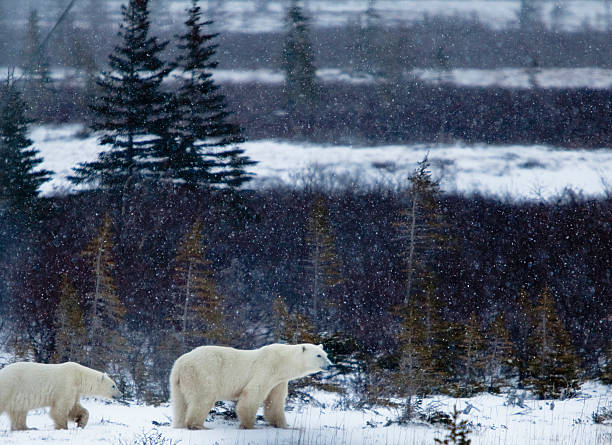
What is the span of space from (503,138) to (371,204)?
14.7m

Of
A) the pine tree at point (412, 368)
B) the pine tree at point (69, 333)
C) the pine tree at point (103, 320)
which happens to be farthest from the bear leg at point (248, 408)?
the pine tree at point (69, 333)

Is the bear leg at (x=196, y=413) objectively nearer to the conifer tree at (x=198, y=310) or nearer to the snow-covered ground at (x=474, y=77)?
the conifer tree at (x=198, y=310)

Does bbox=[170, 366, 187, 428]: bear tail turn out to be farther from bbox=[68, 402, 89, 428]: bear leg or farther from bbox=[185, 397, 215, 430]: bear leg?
bbox=[68, 402, 89, 428]: bear leg

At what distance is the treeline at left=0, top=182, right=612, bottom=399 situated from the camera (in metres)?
15.6

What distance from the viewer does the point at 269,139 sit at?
3884cm

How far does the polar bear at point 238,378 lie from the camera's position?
6680mm

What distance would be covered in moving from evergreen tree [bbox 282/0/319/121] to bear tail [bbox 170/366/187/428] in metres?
37.1

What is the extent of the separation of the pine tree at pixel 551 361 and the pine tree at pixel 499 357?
62 centimetres

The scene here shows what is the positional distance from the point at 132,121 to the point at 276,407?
23535 mm

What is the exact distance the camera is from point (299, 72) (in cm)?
4453

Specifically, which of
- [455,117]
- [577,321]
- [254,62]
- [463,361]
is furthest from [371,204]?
[254,62]

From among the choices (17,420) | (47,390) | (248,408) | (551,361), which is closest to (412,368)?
(551,361)

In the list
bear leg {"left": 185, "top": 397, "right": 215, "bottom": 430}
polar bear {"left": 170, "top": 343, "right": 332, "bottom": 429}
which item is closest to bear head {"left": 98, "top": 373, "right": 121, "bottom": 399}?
polar bear {"left": 170, "top": 343, "right": 332, "bottom": 429}

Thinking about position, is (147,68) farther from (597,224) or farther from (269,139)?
(597,224)
